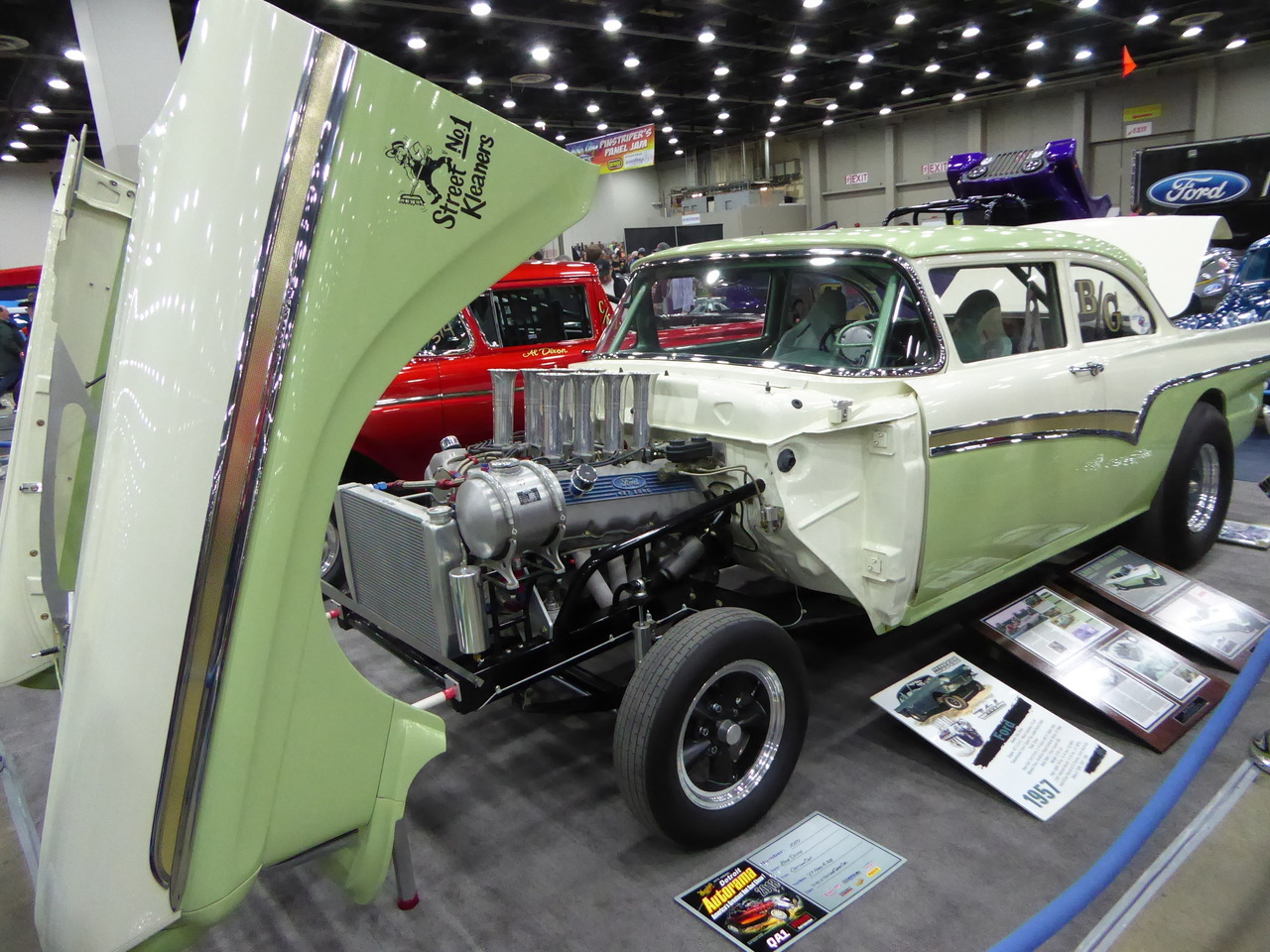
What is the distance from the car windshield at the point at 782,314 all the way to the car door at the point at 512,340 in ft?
6.39

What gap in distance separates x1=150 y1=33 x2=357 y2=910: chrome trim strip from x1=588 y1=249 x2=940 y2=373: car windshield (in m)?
1.98

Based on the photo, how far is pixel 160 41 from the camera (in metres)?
7.21

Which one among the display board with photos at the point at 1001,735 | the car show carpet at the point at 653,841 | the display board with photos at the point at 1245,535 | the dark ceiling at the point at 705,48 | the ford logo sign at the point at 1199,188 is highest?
the dark ceiling at the point at 705,48

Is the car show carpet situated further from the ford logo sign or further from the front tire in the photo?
the ford logo sign

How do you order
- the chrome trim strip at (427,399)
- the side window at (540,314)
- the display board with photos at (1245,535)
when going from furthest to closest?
1. the side window at (540,314)
2. the chrome trim strip at (427,399)
3. the display board with photos at (1245,535)

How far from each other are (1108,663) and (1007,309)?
5.08ft

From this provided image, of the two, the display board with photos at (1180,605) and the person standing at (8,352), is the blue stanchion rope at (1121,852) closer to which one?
the display board with photos at (1180,605)

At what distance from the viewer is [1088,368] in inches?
144

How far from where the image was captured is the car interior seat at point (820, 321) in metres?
3.68

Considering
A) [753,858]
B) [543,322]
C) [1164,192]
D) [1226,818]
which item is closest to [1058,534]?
[1226,818]

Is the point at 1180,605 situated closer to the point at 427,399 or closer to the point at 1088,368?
the point at 1088,368

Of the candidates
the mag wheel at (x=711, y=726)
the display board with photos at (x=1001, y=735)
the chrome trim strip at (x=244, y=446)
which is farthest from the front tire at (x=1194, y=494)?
the chrome trim strip at (x=244, y=446)

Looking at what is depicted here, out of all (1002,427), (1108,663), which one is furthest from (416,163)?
(1108,663)

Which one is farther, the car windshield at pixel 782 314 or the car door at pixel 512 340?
the car door at pixel 512 340
